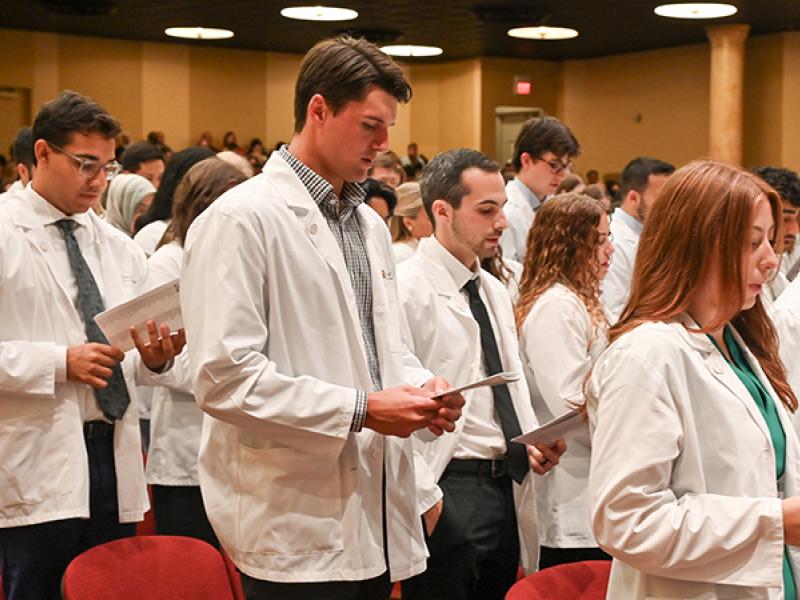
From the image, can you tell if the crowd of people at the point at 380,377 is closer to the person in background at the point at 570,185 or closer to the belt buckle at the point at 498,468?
the belt buckle at the point at 498,468

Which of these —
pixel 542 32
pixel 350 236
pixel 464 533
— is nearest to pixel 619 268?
pixel 464 533

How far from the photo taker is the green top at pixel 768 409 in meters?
2.12

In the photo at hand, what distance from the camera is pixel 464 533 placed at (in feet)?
11.7

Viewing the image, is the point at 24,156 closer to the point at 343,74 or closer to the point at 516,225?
the point at 516,225

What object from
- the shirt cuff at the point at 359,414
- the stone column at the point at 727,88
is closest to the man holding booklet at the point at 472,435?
the shirt cuff at the point at 359,414

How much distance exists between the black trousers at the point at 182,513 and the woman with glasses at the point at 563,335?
1086 millimetres

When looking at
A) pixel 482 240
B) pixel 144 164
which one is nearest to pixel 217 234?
pixel 482 240

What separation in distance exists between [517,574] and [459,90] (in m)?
14.4

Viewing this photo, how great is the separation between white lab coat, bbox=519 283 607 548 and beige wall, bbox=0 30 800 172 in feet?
40.4

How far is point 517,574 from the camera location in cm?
383

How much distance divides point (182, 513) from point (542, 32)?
37.8 ft

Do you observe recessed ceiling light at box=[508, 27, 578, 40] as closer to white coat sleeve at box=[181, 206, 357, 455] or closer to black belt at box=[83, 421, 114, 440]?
black belt at box=[83, 421, 114, 440]

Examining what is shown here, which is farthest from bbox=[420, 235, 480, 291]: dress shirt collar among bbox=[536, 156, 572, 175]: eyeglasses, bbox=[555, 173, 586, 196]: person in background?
bbox=[555, 173, 586, 196]: person in background

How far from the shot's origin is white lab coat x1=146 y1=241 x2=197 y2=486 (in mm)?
3805
